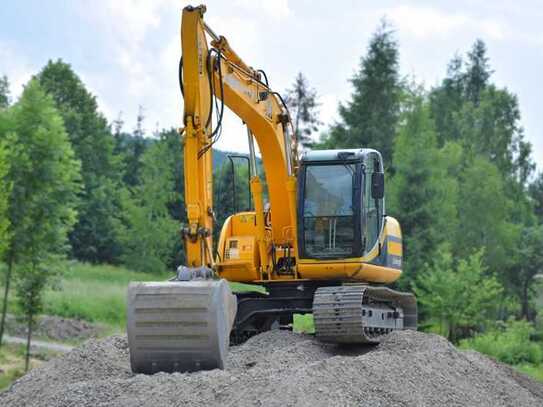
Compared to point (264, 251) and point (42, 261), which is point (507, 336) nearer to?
point (42, 261)

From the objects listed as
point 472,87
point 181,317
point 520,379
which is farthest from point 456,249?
point 181,317

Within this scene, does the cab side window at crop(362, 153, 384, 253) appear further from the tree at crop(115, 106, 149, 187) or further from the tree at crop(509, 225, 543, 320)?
the tree at crop(115, 106, 149, 187)

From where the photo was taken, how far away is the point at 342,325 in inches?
572

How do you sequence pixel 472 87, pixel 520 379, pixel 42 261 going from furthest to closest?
pixel 472 87, pixel 42 261, pixel 520 379

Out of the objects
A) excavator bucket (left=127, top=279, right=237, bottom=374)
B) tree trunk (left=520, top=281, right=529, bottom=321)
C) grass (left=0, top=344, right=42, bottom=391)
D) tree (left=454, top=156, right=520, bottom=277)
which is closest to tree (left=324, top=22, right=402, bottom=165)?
tree (left=454, top=156, right=520, bottom=277)

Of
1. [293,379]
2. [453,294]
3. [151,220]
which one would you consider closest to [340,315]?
[293,379]

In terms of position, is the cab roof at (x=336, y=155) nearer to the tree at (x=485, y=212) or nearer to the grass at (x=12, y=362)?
the grass at (x=12, y=362)

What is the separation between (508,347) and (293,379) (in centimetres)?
2541

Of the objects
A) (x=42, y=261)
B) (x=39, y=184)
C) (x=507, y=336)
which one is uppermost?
(x=39, y=184)

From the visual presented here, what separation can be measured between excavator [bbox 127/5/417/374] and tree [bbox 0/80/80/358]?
13192 mm

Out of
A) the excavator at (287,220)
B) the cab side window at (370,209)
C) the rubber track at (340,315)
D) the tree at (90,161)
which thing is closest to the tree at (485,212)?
the tree at (90,161)

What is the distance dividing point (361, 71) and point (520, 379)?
Result: 106ft

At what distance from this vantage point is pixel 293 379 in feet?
33.6

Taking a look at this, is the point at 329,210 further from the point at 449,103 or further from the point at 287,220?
the point at 449,103
